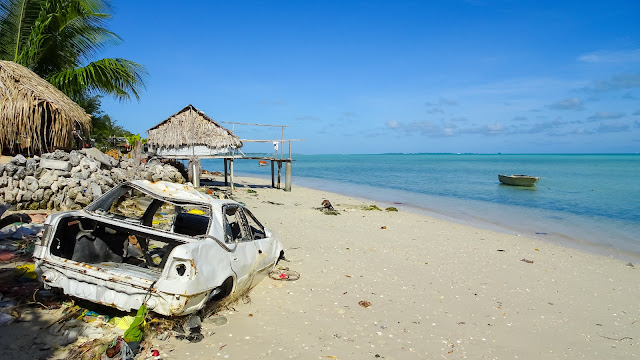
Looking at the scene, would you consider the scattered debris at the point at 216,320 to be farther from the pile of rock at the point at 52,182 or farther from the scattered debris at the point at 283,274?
the pile of rock at the point at 52,182

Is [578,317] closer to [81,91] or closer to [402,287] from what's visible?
[402,287]

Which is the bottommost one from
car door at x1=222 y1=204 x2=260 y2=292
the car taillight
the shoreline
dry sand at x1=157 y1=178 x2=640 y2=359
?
the shoreline

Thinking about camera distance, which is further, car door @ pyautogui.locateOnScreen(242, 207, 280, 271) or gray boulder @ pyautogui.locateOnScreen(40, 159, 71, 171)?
gray boulder @ pyautogui.locateOnScreen(40, 159, 71, 171)

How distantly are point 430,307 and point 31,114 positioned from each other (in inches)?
467

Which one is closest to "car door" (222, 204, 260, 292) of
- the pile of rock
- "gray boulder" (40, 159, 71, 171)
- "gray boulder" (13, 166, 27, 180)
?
the pile of rock

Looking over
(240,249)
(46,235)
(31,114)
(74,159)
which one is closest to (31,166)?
(74,159)

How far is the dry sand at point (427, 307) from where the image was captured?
4.94 m

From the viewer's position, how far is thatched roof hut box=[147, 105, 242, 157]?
Answer: 21.0m

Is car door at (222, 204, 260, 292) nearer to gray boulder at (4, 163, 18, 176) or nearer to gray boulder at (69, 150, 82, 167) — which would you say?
gray boulder at (4, 163, 18, 176)

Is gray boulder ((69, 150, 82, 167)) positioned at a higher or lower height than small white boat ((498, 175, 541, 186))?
higher

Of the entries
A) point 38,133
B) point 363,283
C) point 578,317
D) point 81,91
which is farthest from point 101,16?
point 578,317

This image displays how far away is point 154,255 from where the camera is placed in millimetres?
6711

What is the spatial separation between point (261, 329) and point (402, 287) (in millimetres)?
3191

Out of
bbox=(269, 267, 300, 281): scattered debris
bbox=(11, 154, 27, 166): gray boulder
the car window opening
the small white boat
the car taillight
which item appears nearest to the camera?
the car taillight
